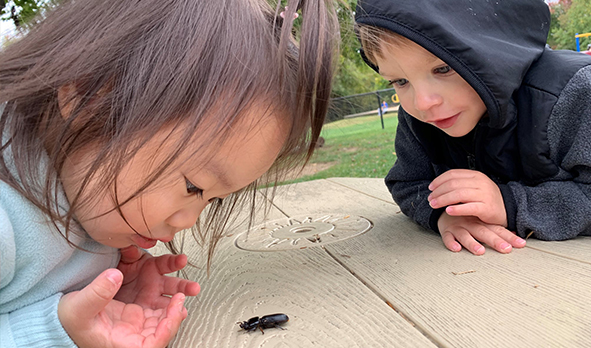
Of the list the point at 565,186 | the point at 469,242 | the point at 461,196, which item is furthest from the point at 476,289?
the point at 565,186

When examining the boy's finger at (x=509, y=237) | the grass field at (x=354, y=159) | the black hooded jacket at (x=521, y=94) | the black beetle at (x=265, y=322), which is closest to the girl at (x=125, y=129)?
the black beetle at (x=265, y=322)

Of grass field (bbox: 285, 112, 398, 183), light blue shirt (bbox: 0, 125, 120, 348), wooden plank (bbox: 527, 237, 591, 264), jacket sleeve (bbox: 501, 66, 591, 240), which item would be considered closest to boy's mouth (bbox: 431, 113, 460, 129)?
jacket sleeve (bbox: 501, 66, 591, 240)

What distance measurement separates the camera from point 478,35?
1154 millimetres

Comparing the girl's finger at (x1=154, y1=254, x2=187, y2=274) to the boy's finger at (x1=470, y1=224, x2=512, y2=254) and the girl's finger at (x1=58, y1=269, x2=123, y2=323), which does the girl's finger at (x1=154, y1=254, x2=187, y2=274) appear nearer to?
the girl's finger at (x1=58, y1=269, x2=123, y2=323)

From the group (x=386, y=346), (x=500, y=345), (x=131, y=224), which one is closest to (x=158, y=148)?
(x=131, y=224)

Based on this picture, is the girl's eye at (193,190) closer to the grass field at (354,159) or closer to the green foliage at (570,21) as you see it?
the grass field at (354,159)

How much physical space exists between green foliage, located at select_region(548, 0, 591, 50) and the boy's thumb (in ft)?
40.3

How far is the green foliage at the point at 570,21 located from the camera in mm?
11328

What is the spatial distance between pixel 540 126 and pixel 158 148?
100 cm

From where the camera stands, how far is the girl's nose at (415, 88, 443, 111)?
121 centimetres

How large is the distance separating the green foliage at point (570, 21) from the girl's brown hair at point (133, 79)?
11.9 metres

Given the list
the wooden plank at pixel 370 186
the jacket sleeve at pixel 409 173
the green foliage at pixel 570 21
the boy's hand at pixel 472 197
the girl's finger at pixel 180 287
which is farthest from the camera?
the green foliage at pixel 570 21

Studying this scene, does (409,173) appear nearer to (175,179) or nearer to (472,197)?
(472,197)

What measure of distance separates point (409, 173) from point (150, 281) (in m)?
0.93
